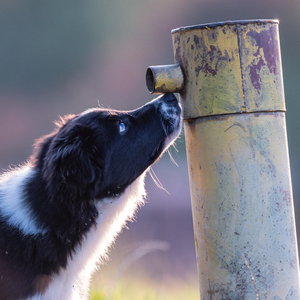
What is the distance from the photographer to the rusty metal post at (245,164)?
57.1 inches

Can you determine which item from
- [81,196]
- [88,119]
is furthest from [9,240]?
[88,119]

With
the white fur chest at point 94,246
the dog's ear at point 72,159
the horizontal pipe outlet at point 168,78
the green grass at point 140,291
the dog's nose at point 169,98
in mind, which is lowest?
the green grass at point 140,291

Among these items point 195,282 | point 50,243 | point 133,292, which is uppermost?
point 50,243

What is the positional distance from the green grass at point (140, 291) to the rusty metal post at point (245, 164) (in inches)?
55.3

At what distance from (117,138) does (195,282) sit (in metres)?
1.70

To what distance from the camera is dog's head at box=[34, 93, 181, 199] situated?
2064 mm

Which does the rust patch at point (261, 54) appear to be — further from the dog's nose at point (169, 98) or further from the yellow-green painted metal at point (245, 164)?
the dog's nose at point (169, 98)

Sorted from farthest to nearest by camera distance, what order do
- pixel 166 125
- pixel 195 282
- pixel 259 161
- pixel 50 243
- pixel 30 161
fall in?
pixel 195 282, pixel 30 161, pixel 166 125, pixel 50 243, pixel 259 161

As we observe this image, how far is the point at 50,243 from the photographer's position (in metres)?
2.02

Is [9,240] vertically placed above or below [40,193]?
below

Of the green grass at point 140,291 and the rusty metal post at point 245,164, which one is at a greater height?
the rusty metal post at point 245,164

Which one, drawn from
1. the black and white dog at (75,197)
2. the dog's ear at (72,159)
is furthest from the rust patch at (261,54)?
the dog's ear at (72,159)

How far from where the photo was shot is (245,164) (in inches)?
57.8

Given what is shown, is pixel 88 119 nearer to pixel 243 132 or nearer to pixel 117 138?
pixel 117 138
